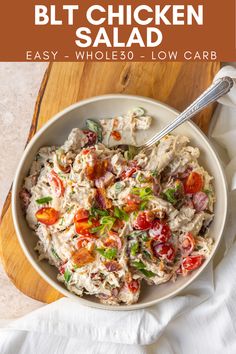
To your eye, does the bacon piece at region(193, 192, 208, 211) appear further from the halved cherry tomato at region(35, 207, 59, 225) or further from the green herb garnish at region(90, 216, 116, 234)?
the halved cherry tomato at region(35, 207, 59, 225)

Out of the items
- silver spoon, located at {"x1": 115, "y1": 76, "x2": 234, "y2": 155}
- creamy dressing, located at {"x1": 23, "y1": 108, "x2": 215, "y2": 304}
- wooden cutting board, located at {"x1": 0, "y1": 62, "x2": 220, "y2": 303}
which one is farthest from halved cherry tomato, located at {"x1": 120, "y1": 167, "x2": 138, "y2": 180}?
wooden cutting board, located at {"x1": 0, "y1": 62, "x2": 220, "y2": 303}

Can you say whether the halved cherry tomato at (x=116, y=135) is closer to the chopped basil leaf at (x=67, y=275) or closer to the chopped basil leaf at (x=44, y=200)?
the chopped basil leaf at (x=44, y=200)

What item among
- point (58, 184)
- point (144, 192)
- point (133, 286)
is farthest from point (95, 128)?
point (133, 286)

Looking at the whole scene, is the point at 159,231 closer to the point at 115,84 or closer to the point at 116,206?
the point at 116,206

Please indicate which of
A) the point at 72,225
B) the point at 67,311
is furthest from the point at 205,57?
the point at 67,311

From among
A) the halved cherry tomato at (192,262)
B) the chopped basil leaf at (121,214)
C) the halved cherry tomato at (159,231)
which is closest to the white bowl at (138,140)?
the halved cherry tomato at (192,262)

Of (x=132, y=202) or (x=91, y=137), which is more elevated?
(x=91, y=137)

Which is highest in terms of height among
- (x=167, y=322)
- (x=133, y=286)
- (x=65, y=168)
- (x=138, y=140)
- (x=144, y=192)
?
(x=138, y=140)
